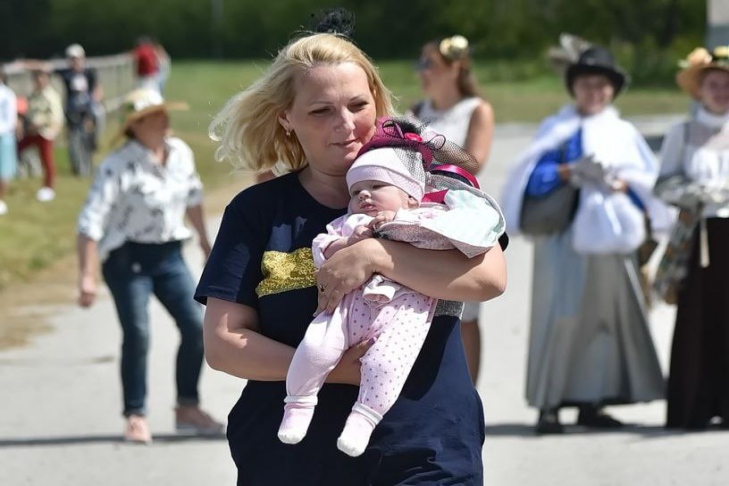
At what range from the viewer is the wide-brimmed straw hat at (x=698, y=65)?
7.67 metres

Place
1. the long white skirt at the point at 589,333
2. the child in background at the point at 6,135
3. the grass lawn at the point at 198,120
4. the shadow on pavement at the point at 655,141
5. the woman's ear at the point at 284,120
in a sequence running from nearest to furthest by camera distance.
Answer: the woman's ear at the point at 284,120 < the long white skirt at the point at 589,333 < the grass lawn at the point at 198,120 < the child in background at the point at 6,135 < the shadow on pavement at the point at 655,141

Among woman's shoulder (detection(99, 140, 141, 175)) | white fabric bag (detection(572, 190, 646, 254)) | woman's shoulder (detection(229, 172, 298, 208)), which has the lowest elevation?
white fabric bag (detection(572, 190, 646, 254))

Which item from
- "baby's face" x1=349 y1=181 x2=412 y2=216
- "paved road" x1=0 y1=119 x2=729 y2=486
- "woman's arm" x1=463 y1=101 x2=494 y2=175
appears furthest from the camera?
"woman's arm" x1=463 y1=101 x2=494 y2=175

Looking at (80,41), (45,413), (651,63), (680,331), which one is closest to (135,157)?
(45,413)

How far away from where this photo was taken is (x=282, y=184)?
3.74 metres

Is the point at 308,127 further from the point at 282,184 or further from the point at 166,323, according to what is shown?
the point at 166,323

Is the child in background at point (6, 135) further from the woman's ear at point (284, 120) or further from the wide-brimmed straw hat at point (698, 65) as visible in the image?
the woman's ear at point (284, 120)

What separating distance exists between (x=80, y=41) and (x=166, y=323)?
63390 mm

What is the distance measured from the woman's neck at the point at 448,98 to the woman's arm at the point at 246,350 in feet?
14.2

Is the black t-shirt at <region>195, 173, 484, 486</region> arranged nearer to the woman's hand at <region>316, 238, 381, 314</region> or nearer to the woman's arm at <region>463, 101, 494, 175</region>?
the woman's hand at <region>316, 238, 381, 314</region>

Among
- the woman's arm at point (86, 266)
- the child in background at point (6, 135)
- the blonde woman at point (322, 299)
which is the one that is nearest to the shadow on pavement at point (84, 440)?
the woman's arm at point (86, 266)

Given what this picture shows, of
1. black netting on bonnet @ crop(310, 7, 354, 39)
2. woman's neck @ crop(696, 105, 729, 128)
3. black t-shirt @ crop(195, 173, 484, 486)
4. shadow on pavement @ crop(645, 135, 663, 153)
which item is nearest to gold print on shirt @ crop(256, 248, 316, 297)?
black t-shirt @ crop(195, 173, 484, 486)

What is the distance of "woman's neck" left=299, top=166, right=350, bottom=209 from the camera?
12.2ft

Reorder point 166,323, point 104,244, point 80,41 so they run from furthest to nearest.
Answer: point 80,41 → point 166,323 → point 104,244
